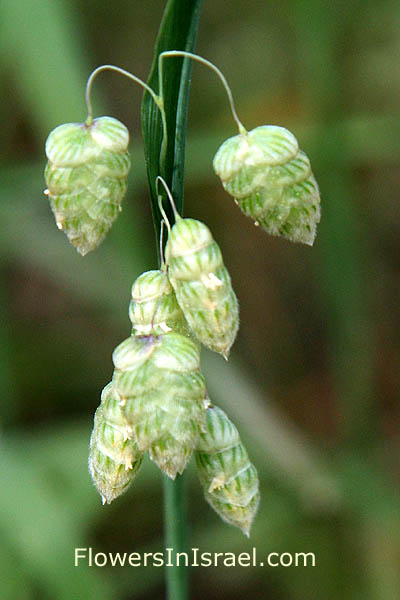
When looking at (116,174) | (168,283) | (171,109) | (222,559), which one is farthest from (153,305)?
(222,559)

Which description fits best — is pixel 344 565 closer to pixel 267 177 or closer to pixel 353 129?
pixel 353 129

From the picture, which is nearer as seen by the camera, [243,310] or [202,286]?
[202,286]

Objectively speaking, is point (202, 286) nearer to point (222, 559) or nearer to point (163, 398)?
point (163, 398)

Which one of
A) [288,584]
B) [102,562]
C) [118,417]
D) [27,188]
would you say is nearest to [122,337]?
[27,188]

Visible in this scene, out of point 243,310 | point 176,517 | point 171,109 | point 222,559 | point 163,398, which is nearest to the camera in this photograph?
point 163,398

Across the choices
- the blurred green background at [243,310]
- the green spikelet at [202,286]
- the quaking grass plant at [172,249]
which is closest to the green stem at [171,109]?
the quaking grass plant at [172,249]
